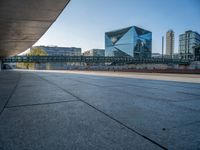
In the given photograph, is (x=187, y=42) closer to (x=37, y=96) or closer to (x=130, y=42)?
(x=130, y=42)

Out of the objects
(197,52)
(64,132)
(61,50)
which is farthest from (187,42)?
(64,132)

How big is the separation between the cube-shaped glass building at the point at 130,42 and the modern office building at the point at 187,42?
108 ft

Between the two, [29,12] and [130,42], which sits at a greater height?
[130,42]

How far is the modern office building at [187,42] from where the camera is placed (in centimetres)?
13754

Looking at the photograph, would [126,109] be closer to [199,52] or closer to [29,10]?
[29,10]

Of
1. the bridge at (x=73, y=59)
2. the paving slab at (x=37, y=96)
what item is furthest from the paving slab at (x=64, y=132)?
the bridge at (x=73, y=59)

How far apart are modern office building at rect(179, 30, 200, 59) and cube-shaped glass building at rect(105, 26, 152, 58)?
3301 centimetres

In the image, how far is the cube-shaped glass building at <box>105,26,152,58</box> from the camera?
398 ft

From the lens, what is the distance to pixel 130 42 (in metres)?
122

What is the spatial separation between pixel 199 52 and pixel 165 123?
115986 millimetres

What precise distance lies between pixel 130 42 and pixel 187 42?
57072 mm

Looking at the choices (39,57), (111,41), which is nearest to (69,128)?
(39,57)

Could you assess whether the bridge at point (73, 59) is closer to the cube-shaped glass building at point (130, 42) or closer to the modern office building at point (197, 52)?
the modern office building at point (197, 52)

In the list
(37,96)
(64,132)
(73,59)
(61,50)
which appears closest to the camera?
(64,132)
